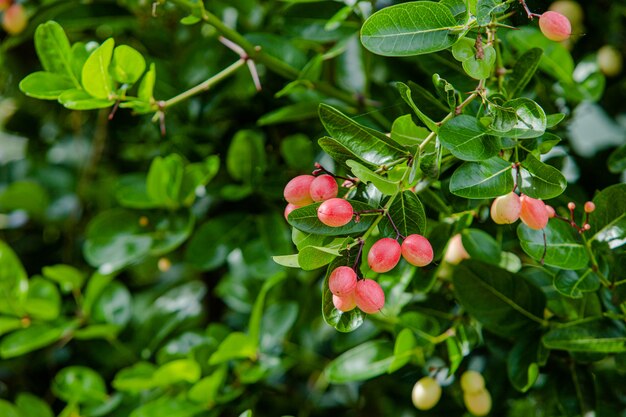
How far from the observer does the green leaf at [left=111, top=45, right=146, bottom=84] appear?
864 mm

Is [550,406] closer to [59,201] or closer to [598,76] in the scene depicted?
[598,76]

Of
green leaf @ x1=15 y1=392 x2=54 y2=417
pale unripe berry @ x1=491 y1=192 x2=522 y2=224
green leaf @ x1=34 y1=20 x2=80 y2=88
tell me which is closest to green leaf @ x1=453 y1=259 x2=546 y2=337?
pale unripe berry @ x1=491 y1=192 x2=522 y2=224

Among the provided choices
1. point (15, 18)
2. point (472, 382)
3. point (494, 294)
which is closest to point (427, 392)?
point (472, 382)

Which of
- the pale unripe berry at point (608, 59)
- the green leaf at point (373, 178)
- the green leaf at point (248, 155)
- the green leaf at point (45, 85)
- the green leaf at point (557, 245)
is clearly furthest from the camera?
the pale unripe berry at point (608, 59)

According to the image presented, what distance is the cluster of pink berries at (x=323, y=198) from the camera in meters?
0.64

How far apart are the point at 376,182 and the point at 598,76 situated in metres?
0.64

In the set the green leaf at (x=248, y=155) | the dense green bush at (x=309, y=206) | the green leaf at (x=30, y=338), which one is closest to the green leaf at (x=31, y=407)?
the dense green bush at (x=309, y=206)

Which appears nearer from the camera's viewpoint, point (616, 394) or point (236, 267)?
point (616, 394)

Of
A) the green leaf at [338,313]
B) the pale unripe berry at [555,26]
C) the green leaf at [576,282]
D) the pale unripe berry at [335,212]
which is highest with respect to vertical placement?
the pale unripe berry at [555,26]

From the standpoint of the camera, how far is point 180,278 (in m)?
1.48

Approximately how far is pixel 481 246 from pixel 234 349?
398mm

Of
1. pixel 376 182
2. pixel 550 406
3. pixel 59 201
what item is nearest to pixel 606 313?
pixel 550 406

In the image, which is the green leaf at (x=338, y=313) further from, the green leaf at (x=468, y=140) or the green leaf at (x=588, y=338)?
the green leaf at (x=588, y=338)

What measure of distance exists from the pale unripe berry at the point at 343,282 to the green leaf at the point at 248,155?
501 millimetres
